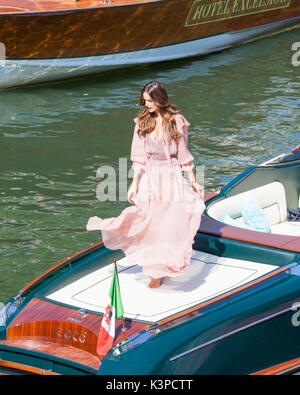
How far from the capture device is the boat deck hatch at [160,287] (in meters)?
4.77

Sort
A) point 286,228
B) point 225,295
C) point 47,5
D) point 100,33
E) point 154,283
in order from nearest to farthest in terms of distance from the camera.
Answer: point 225,295 → point 154,283 → point 286,228 → point 47,5 → point 100,33

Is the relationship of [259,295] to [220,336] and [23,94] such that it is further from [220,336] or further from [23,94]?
[23,94]

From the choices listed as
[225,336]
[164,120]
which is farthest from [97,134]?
[225,336]

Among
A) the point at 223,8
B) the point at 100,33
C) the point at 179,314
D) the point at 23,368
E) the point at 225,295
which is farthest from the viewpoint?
the point at 223,8

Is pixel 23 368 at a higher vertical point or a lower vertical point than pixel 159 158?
lower

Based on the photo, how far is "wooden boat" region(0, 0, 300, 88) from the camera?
41.7 ft

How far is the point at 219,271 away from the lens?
5148mm

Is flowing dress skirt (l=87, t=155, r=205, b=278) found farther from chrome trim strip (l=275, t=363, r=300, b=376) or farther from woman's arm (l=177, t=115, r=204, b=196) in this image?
chrome trim strip (l=275, t=363, r=300, b=376)

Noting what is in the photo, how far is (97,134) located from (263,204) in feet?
15.9

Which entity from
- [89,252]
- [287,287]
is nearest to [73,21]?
[89,252]

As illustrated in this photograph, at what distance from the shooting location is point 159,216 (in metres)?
4.95

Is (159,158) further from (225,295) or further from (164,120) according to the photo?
(225,295)

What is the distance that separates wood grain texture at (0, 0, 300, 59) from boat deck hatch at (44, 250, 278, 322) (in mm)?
8192
